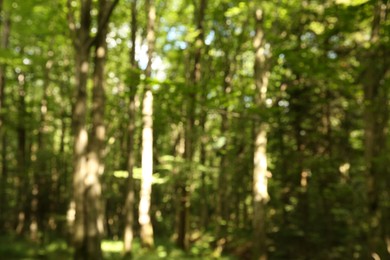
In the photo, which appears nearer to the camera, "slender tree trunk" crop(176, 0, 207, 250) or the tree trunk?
the tree trunk

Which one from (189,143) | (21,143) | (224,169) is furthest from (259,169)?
(21,143)

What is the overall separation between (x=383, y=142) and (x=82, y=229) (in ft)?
31.5

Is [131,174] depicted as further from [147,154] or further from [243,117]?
[243,117]

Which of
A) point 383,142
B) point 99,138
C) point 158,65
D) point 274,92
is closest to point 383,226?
point 383,142

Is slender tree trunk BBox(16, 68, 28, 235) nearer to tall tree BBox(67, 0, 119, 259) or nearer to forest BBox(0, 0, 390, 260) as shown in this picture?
forest BBox(0, 0, 390, 260)

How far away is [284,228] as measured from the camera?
14617 millimetres

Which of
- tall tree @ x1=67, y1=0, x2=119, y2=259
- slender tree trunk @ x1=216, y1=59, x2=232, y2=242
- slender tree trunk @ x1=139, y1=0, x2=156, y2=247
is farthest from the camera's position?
slender tree trunk @ x1=216, y1=59, x2=232, y2=242

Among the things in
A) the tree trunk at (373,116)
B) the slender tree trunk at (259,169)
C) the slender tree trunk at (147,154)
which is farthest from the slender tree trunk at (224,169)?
the tree trunk at (373,116)

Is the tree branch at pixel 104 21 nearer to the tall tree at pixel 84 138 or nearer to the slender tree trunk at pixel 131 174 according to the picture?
the tall tree at pixel 84 138

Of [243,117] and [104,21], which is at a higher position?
[104,21]

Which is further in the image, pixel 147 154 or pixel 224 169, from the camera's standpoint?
pixel 224 169

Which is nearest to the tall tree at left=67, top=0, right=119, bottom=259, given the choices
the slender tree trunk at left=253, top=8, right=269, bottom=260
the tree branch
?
the tree branch

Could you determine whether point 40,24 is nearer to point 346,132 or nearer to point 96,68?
point 96,68

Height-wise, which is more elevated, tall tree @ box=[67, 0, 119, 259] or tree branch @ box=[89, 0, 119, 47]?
tree branch @ box=[89, 0, 119, 47]
